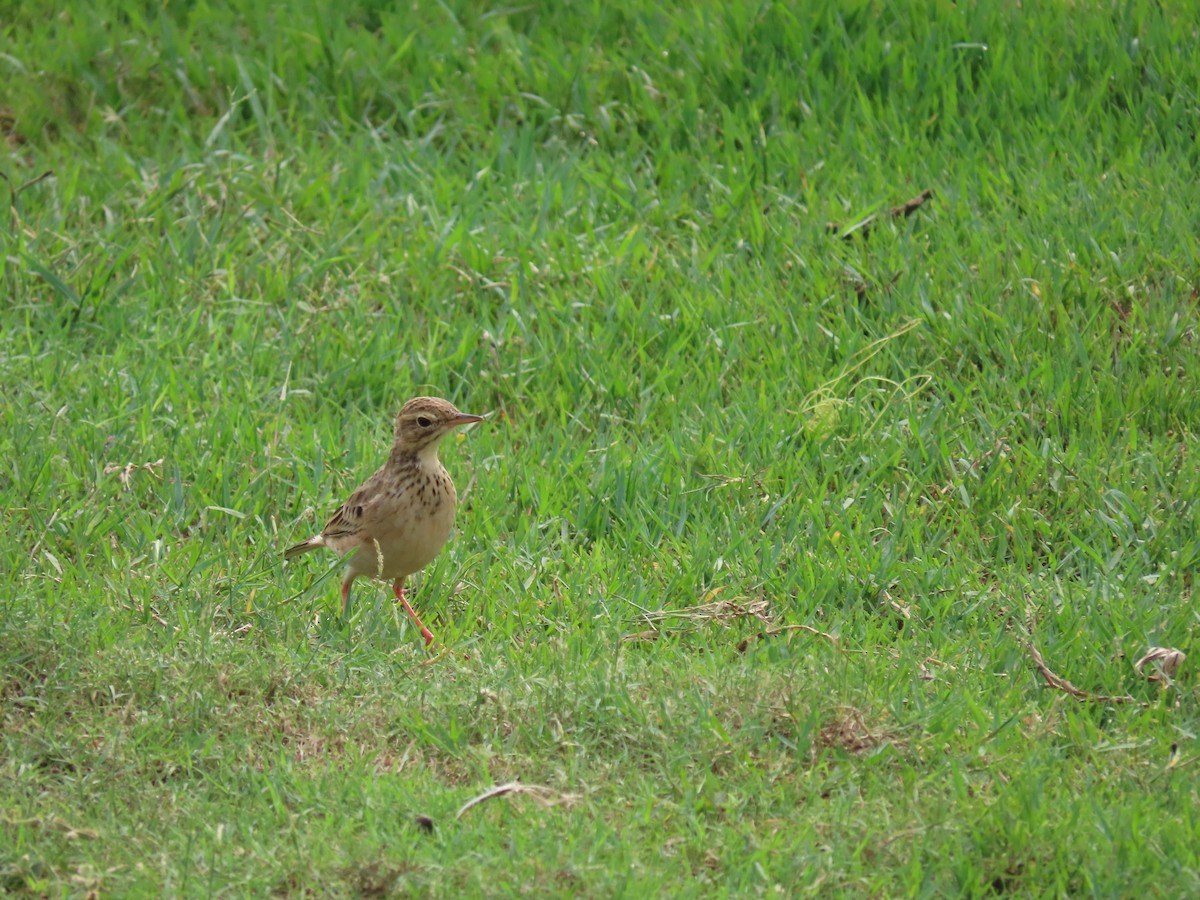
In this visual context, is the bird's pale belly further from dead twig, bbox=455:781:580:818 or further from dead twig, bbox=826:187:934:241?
dead twig, bbox=826:187:934:241

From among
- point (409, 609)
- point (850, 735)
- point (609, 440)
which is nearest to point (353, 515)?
point (409, 609)

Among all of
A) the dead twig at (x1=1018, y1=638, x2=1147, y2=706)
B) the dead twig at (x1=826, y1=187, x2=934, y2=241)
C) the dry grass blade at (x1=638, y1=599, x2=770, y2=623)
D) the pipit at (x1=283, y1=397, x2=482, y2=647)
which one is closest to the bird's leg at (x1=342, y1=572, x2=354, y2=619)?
the pipit at (x1=283, y1=397, x2=482, y2=647)

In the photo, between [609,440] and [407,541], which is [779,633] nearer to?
[407,541]

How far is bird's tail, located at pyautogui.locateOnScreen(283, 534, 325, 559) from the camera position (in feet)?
20.9

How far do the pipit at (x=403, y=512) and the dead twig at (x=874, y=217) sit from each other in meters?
2.88

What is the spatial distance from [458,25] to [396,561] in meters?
5.09

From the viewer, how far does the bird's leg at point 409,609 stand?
5.97m

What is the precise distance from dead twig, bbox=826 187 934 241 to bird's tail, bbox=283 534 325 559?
3.41 m

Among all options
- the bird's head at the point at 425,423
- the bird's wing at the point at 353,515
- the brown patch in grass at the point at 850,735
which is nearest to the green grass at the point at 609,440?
the brown patch in grass at the point at 850,735

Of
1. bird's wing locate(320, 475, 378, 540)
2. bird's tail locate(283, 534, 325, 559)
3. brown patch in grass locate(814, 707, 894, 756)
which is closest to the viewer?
brown patch in grass locate(814, 707, 894, 756)

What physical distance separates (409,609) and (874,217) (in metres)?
3.62

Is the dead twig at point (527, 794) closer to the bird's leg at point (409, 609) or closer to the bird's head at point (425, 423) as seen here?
the bird's leg at point (409, 609)

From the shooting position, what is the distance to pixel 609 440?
7254mm

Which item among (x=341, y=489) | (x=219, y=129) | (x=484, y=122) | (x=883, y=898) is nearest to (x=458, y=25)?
(x=484, y=122)
